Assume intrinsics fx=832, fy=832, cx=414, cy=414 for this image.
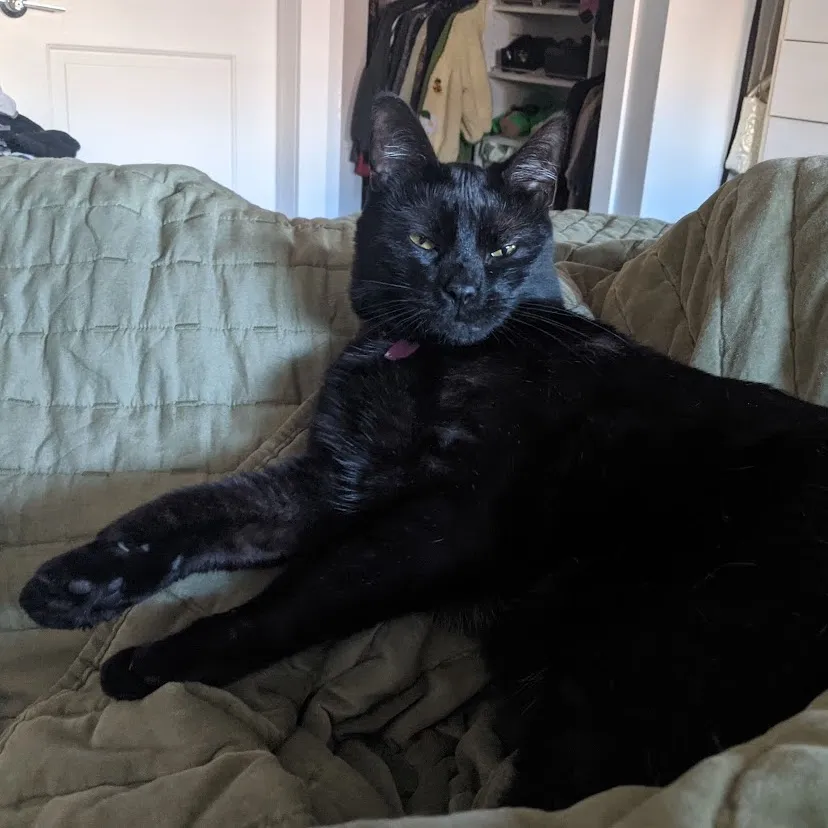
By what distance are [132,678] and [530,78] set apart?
141 inches

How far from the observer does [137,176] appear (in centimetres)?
133

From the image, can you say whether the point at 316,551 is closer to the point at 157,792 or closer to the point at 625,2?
the point at 157,792

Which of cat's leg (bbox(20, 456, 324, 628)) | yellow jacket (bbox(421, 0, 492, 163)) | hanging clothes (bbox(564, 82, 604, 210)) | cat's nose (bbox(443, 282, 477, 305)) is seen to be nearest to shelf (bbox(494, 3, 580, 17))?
yellow jacket (bbox(421, 0, 492, 163))

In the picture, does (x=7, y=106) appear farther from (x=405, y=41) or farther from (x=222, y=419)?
(x=405, y=41)

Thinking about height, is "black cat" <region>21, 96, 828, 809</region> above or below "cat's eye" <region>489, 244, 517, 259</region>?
below

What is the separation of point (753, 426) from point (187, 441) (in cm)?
75

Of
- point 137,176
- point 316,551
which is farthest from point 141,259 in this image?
point 316,551

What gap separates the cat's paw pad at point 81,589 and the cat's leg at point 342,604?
6 cm

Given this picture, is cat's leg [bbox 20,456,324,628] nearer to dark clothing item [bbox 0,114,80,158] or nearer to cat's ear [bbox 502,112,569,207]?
cat's ear [bbox 502,112,569,207]

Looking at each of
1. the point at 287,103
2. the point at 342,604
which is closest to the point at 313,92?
the point at 287,103

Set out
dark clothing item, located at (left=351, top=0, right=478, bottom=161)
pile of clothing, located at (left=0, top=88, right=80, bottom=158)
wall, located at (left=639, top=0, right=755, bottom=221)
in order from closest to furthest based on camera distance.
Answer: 1. pile of clothing, located at (left=0, top=88, right=80, bottom=158)
2. wall, located at (left=639, top=0, right=755, bottom=221)
3. dark clothing item, located at (left=351, top=0, right=478, bottom=161)

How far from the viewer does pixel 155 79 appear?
288 centimetres

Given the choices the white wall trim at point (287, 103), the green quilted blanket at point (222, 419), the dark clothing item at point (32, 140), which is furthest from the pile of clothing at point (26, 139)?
the white wall trim at point (287, 103)

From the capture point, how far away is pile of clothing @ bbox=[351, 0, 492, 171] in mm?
3744
